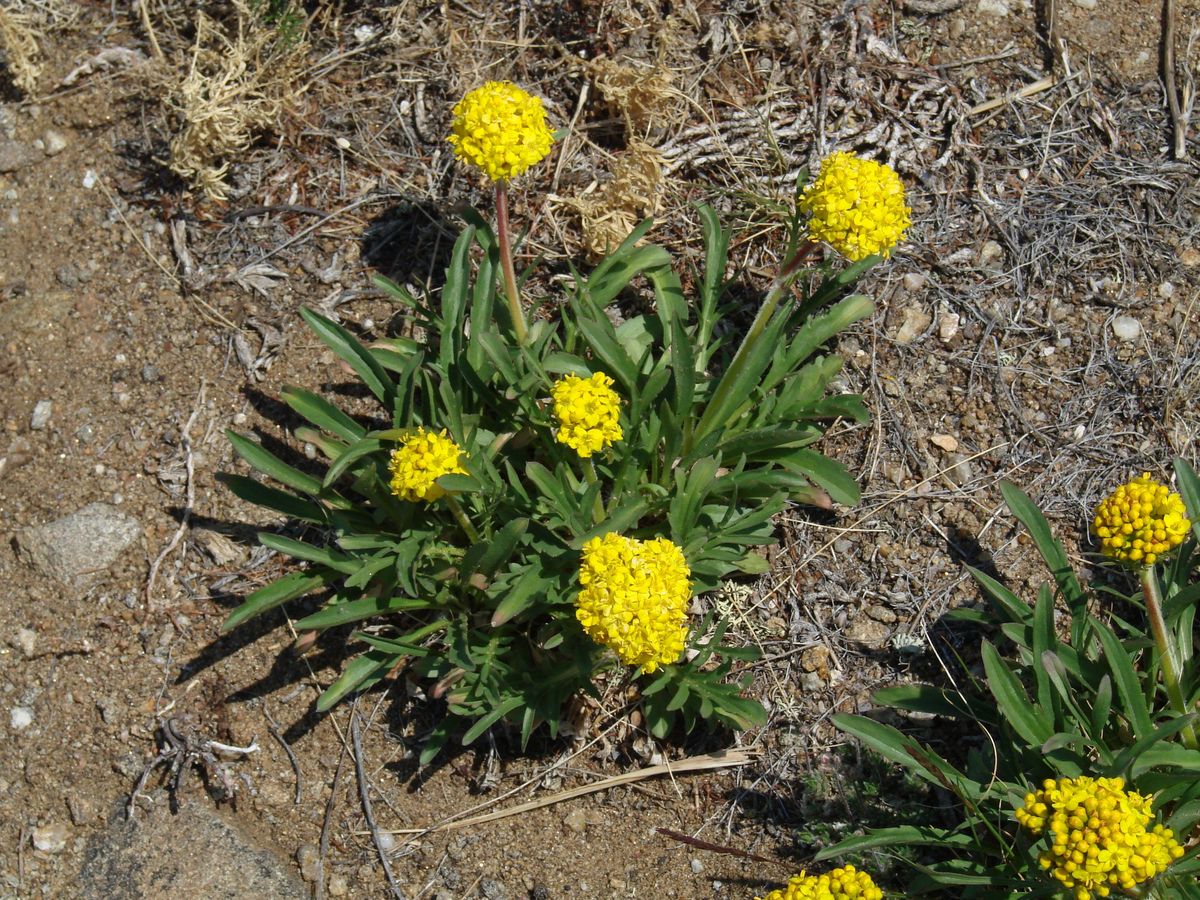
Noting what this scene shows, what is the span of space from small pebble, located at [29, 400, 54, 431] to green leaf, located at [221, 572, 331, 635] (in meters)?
1.43

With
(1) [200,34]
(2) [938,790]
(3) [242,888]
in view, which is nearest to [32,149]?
(1) [200,34]

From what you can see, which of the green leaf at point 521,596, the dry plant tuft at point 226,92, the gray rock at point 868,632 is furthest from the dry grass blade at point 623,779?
the dry plant tuft at point 226,92

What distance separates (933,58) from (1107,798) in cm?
331

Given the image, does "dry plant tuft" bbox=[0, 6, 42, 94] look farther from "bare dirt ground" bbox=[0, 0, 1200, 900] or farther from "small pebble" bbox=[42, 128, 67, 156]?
"small pebble" bbox=[42, 128, 67, 156]

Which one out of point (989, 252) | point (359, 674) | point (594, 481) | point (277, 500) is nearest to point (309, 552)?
point (277, 500)

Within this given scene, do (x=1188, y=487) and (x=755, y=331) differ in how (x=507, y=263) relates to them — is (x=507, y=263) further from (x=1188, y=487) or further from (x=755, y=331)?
(x=1188, y=487)

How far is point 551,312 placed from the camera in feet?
14.6

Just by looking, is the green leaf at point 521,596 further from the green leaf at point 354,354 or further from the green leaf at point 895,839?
the green leaf at point 895,839

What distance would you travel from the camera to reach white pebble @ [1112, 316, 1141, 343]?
13.7 ft

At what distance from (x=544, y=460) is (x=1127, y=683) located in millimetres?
2103

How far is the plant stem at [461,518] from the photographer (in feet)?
11.2

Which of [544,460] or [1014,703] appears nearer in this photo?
[1014,703]

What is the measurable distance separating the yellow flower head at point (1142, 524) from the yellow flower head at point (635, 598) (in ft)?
4.23

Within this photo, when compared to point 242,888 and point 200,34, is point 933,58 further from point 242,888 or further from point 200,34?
point 242,888
